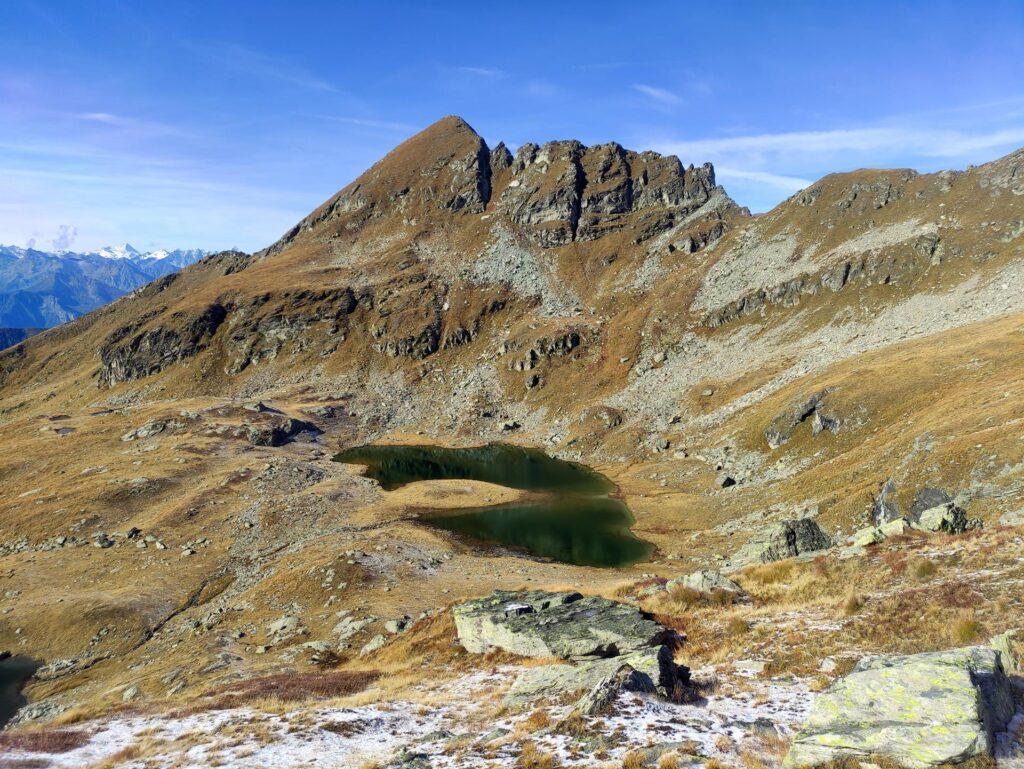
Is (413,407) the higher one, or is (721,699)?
(413,407)

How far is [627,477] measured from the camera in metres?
85.6

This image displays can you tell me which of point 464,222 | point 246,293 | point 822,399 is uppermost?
point 464,222

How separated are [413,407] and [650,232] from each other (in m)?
94.9

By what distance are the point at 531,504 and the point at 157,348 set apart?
13109 cm

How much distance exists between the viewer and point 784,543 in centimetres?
3616

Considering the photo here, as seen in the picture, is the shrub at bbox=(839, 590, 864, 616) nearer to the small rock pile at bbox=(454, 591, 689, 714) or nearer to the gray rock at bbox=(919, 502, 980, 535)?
the small rock pile at bbox=(454, 591, 689, 714)

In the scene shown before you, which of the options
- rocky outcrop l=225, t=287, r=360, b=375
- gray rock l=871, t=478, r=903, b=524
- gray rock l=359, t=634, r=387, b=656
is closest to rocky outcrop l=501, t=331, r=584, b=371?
rocky outcrop l=225, t=287, r=360, b=375

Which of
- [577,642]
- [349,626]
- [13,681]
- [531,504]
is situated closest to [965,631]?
[577,642]

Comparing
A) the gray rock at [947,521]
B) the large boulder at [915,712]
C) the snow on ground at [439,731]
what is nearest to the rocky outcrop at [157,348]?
the snow on ground at [439,731]

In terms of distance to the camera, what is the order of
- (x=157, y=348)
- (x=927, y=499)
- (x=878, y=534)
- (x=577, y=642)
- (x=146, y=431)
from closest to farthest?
(x=577, y=642) → (x=878, y=534) → (x=927, y=499) → (x=146, y=431) → (x=157, y=348)

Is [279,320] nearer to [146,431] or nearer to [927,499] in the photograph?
[146,431]

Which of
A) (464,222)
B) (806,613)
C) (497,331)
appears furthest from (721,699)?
(464,222)

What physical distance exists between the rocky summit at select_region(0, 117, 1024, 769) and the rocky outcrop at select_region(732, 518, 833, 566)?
0.33 m

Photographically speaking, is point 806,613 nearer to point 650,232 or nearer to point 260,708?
point 260,708
